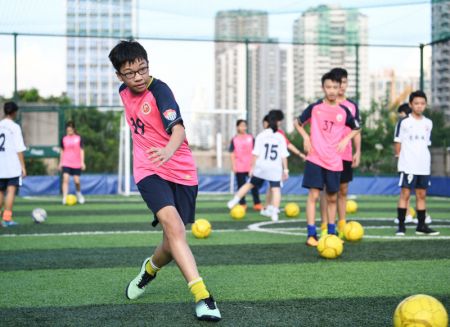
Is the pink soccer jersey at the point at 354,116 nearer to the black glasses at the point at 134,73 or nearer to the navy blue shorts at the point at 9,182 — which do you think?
the black glasses at the point at 134,73

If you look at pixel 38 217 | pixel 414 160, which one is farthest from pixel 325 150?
pixel 38 217

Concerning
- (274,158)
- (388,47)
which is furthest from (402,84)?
(274,158)

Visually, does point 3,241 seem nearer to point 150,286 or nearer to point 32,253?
point 32,253

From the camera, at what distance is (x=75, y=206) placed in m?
16.6

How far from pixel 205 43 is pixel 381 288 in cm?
1740

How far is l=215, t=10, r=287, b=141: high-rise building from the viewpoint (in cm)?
2233

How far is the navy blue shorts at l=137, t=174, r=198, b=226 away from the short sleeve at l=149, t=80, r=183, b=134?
15.2 inches

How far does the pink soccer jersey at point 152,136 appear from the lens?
484 cm

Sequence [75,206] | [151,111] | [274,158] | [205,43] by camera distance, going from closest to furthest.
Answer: [151,111]
[274,158]
[75,206]
[205,43]

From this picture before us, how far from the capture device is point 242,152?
51.0 feet

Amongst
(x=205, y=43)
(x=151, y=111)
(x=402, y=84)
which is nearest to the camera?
(x=151, y=111)

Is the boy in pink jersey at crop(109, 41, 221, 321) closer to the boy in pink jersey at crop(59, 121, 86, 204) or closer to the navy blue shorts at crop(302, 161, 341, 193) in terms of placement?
the navy blue shorts at crop(302, 161, 341, 193)

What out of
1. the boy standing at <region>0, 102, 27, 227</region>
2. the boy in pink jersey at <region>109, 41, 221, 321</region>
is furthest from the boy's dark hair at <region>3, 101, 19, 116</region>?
the boy in pink jersey at <region>109, 41, 221, 321</region>

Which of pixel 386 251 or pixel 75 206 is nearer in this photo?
pixel 386 251
